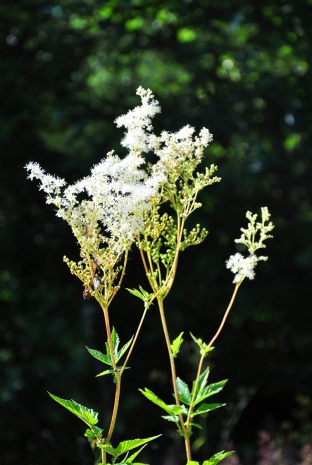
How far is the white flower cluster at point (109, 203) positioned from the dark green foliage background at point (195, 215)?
3.10 m

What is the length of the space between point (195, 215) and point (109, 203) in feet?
10.6

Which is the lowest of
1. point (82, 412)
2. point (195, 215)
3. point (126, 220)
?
point (195, 215)

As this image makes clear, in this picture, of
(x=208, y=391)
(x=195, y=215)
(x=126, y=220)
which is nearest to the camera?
(x=126, y=220)

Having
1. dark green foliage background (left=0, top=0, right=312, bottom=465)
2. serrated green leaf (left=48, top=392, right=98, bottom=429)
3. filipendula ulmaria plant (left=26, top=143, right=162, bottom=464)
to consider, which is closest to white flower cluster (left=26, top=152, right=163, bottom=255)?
filipendula ulmaria plant (left=26, top=143, right=162, bottom=464)

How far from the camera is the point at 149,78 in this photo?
5.20 m

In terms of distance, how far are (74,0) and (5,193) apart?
1399mm

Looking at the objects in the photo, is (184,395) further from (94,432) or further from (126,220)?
(126,220)

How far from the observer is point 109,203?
1.00 meters

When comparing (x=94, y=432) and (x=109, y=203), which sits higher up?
(x=109, y=203)

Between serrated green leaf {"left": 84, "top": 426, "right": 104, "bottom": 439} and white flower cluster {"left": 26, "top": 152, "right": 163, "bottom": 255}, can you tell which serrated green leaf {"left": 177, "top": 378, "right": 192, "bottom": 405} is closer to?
serrated green leaf {"left": 84, "top": 426, "right": 104, "bottom": 439}

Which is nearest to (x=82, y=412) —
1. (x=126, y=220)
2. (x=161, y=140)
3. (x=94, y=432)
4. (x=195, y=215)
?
(x=94, y=432)

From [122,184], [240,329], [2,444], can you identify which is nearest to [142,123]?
[122,184]

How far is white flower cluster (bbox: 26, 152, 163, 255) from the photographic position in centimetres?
100

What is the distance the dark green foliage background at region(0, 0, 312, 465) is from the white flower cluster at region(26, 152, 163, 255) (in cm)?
310
